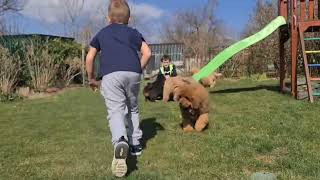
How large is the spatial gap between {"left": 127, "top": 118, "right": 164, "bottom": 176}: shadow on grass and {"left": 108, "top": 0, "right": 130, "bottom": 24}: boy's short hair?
149 centimetres

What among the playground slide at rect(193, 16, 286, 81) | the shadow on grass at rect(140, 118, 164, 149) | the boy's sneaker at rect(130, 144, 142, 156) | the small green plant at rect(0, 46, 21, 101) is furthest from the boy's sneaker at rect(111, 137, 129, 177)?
the small green plant at rect(0, 46, 21, 101)

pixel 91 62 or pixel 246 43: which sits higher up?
pixel 246 43

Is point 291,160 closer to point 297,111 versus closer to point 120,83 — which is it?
point 120,83

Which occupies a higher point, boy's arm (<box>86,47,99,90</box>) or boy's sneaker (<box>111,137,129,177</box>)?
boy's arm (<box>86,47,99,90</box>)

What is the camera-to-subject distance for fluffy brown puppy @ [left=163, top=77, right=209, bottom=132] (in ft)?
21.5

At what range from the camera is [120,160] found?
4531mm

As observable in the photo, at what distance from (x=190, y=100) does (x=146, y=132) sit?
2.67 ft

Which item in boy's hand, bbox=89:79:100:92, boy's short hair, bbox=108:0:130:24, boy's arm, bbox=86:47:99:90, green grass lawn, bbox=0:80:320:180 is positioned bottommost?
green grass lawn, bbox=0:80:320:180

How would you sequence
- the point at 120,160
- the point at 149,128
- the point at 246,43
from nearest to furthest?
the point at 120,160, the point at 149,128, the point at 246,43

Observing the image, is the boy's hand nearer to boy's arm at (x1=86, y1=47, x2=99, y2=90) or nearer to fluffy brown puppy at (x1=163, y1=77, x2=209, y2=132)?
boy's arm at (x1=86, y1=47, x2=99, y2=90)

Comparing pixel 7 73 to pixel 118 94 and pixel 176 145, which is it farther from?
pixel 118 94

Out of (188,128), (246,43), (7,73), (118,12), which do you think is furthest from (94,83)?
(7,73)

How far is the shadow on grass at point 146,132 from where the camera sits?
507 centimetres

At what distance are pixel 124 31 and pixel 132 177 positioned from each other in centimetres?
155
